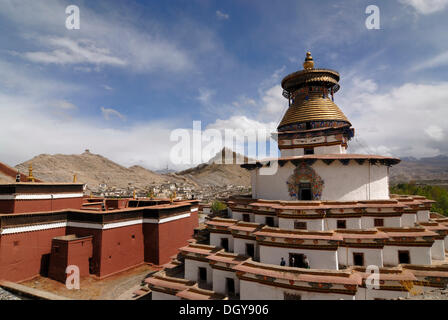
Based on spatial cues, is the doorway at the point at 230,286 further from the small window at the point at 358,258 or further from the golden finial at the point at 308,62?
the golden finial at the point at 308,62

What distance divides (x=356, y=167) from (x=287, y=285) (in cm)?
907

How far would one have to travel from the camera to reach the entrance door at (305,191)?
1609cm

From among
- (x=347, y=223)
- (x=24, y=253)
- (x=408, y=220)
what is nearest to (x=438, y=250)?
(x=408, y=220)

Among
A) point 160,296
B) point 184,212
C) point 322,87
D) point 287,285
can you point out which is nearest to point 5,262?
point 160,296

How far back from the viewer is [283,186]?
54.9ft

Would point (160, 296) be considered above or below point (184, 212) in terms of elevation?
below

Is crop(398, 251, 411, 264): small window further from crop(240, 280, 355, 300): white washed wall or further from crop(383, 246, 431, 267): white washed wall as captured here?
crop(240, 280, 355, 300): white washed wall

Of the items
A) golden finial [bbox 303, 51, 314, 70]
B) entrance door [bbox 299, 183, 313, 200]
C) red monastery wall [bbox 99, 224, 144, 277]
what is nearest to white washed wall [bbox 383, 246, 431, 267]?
entrance door [bbox 299, 183, 313, 200]

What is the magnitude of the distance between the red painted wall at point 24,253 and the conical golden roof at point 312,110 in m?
21.0

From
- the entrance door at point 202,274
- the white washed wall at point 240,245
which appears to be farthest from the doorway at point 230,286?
the entrance door at point 202,274

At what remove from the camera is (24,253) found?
55.2ft

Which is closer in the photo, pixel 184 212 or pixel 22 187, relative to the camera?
pixel 22 187
